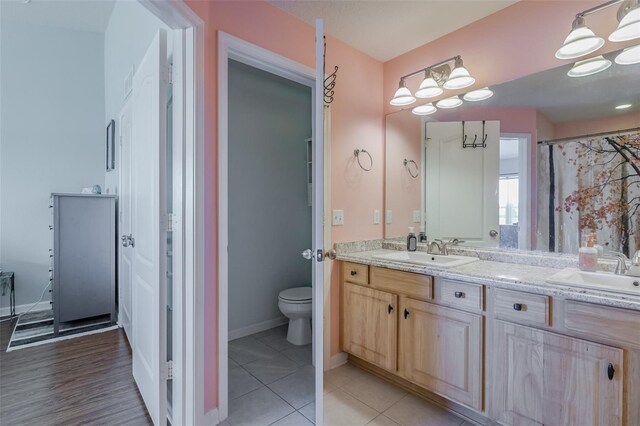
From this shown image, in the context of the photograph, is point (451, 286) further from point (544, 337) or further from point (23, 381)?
point (23, 381)

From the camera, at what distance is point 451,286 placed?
1.66 meters

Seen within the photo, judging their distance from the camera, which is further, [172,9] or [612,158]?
[612,158]

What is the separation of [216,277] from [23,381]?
1.67 meters

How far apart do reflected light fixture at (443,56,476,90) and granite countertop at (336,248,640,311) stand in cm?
119

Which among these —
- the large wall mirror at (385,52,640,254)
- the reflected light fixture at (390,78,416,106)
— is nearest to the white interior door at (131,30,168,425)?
the reflected light fixture at (390,78,416,106)

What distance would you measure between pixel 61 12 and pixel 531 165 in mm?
4578

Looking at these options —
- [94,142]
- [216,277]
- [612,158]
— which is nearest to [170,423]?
[216,277]

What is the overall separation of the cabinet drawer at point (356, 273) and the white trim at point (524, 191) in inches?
38.0

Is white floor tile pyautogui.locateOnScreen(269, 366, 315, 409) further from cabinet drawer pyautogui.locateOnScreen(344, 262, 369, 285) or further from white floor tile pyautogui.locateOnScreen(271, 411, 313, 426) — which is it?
cabinet drawer pyautogui.locateOnScreen(344, 262, 369, 285)

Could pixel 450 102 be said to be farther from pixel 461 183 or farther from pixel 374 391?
pixel 374 391

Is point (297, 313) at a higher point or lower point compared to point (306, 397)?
higher

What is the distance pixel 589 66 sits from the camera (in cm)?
162

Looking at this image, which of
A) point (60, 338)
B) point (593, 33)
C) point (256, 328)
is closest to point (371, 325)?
point (256, 328)

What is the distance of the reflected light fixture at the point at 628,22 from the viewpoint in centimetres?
141
